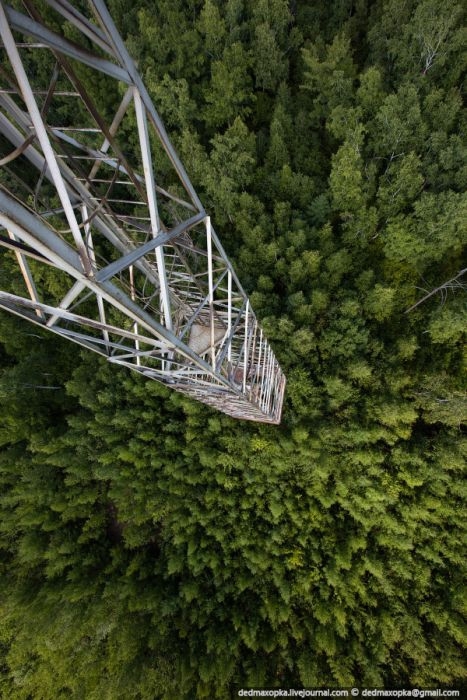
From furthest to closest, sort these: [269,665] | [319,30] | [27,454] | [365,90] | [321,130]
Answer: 1. [319,30]
2. [321,130]
3. [27,454]
4. [365,90]
5. [269,665]

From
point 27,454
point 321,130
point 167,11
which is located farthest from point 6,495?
point 167,11

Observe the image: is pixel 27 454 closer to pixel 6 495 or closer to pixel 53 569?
pixel 6 495

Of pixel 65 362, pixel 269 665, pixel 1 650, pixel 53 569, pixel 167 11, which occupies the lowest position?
pixel 1 650

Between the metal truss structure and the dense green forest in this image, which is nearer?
the metal truss structure

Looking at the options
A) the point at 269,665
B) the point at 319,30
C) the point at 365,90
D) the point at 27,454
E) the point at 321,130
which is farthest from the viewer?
the point at 319,30

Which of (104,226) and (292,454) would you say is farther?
(292,454)

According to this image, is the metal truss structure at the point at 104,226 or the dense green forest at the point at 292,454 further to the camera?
the dense green forest at the point at 292,454

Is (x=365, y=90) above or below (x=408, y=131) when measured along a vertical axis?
above

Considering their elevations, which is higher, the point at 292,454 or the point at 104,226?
the point at 104,226
